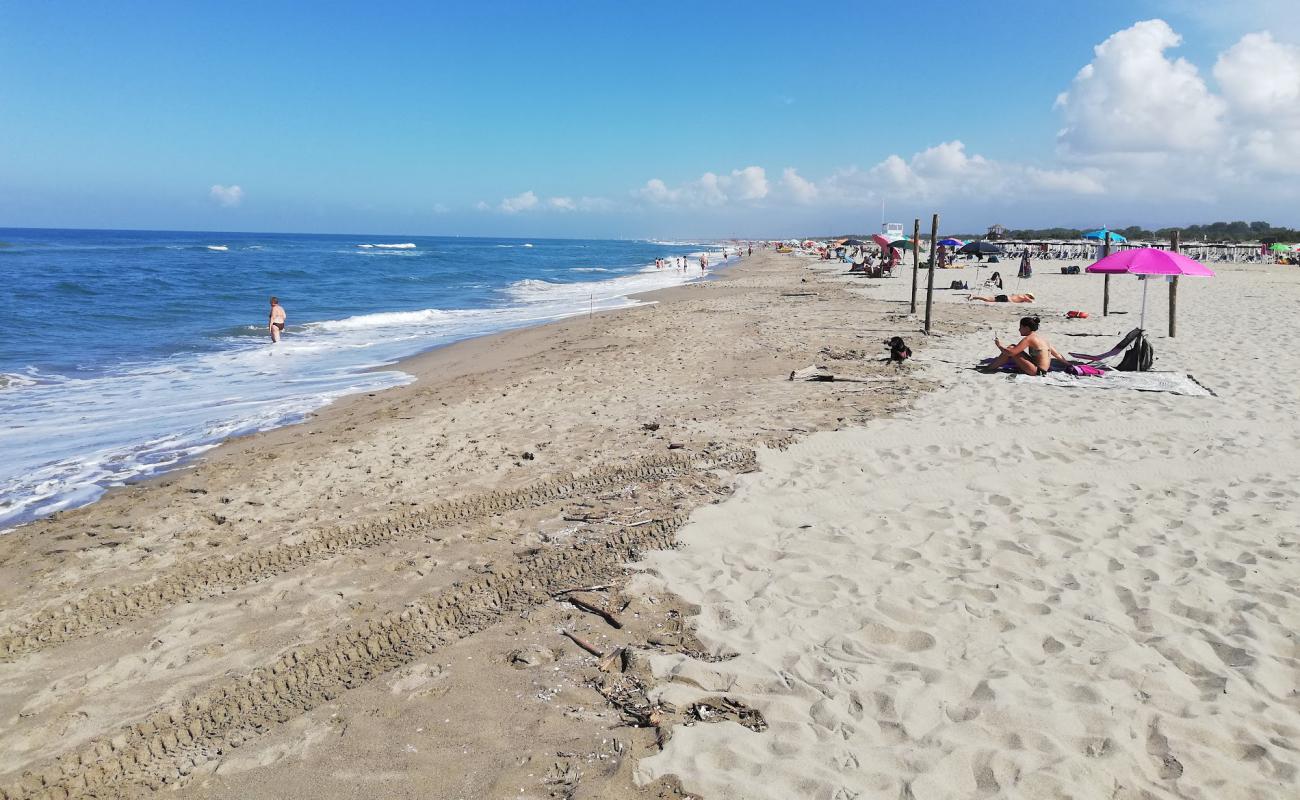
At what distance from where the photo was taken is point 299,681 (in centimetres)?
348

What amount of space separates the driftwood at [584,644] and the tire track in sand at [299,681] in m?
0.43

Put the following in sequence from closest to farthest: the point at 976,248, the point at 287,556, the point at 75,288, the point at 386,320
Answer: the point at 287,556 → the point at 386,320 → the point at 75,288 → the point at 976,248

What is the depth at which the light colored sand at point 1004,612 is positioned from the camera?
2705mm

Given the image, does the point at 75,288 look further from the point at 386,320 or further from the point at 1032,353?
the point at 1032,353

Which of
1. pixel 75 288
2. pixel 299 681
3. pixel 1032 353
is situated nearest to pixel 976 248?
pixel 1032 353

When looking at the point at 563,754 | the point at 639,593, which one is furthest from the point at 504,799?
the point at 639,593

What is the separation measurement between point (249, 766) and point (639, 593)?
201cm

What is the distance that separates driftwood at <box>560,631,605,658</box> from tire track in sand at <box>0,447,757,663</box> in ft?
6.26

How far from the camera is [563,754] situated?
2850 mm

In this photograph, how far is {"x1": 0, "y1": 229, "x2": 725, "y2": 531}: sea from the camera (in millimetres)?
7535

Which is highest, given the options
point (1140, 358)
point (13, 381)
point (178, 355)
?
point (1140, 358)

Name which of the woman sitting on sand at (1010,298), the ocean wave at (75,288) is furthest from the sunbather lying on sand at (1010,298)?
the ocean wave at (75,288)

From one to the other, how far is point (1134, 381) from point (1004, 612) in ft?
21.0

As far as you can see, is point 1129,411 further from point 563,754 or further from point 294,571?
point 294,571
